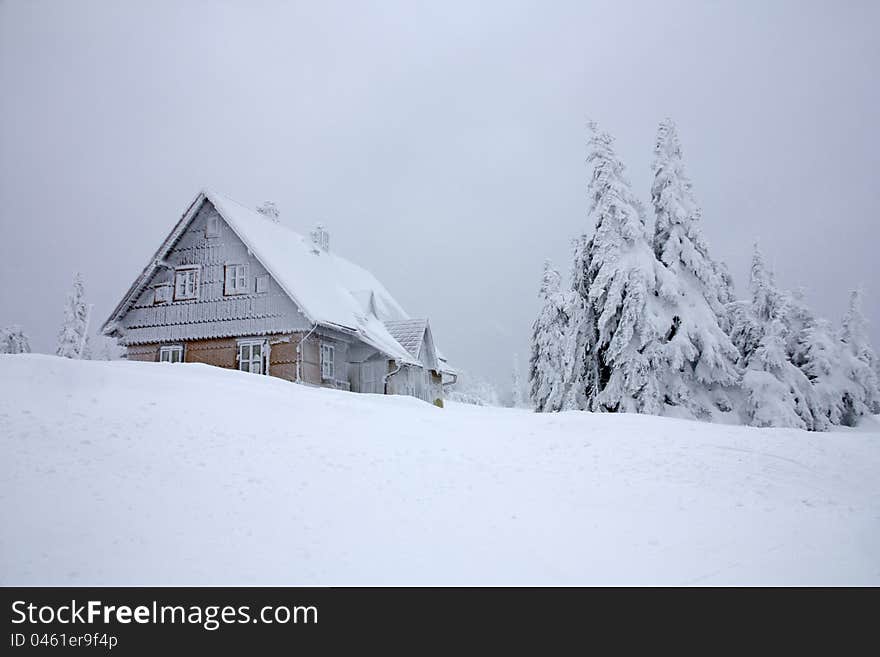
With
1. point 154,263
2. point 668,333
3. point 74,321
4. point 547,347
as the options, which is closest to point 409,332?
point 547,347

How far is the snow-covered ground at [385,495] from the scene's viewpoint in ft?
23.9

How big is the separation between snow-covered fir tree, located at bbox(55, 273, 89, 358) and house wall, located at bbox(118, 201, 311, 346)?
24.0 meters

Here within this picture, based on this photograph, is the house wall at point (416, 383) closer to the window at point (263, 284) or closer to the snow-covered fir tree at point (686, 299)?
the window at point (263, 284)

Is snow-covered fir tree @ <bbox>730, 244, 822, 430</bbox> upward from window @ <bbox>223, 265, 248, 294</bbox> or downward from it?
downward

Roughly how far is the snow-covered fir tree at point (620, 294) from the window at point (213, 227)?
56.5ft

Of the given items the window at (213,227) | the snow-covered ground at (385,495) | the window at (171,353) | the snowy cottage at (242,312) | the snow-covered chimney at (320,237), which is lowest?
the snow-covered ground at (385,495)

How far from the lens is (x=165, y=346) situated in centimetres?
2839

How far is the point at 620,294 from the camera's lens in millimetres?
21031

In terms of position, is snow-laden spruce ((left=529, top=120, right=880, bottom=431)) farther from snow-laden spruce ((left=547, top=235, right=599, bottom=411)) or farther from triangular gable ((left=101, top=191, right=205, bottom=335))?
triangular gable ((left=101, top=191, right=205, bottom=335))

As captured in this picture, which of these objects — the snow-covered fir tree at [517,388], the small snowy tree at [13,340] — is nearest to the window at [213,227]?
the small snowy tree at [13,340]

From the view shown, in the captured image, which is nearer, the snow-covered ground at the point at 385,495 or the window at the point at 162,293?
the snow-covered ground at the point at 385,495

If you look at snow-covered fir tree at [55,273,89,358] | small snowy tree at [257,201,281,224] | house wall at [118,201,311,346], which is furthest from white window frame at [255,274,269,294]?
snow-covered fir tree at [55,273,89,358]

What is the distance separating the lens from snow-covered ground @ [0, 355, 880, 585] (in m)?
A: 7.30
